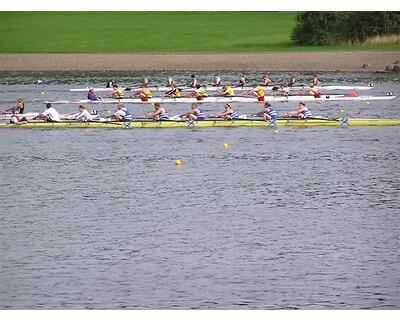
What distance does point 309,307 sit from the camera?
1507cm

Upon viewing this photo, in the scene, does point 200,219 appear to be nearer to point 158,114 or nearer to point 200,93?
point 158,114

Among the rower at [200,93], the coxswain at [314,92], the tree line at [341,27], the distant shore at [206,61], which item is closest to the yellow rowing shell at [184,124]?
the coxswain at [314,92]

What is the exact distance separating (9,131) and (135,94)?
22.9 ft

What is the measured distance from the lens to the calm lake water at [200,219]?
15.8 meters

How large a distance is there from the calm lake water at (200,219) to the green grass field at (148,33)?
21357 mm

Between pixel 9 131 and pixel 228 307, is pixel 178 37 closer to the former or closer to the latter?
pixel 9 131

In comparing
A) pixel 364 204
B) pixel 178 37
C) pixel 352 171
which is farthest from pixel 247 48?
pixel 364 204

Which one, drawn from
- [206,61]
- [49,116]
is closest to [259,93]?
[49,116]

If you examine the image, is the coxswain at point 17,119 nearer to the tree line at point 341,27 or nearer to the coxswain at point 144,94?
the coxswain at point 144,94

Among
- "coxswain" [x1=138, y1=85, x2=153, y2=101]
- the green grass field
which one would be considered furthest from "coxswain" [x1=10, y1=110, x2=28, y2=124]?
the green grass field

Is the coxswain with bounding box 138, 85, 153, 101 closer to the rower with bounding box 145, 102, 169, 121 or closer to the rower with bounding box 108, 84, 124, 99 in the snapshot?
the rower with bounding box 108, 84, 124, 99

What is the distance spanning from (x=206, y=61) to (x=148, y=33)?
7.47 m

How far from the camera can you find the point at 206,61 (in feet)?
168

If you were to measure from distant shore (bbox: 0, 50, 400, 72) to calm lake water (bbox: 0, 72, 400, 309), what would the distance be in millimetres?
16435
